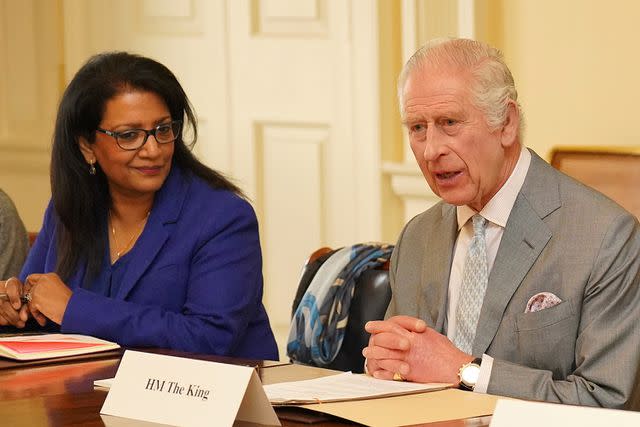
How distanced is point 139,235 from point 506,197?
1010 millimetres

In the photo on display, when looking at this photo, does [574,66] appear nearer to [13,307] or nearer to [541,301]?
[541,301]

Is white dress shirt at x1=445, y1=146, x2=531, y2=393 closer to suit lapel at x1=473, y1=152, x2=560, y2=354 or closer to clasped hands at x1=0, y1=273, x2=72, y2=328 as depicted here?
suit lapel at x1=473, y1=152, x2=560, y2=354

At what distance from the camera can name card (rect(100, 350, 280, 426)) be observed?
5.90 feet

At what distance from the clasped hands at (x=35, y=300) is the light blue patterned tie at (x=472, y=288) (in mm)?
906

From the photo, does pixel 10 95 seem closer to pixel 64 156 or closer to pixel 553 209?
pixel 64 156

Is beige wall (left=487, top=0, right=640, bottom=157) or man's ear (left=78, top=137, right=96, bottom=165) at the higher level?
beige wall (left=487, top=0, right=640, bottom=157)

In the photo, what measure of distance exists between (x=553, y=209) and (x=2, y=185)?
3.88m

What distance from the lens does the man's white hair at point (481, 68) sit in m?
2.39

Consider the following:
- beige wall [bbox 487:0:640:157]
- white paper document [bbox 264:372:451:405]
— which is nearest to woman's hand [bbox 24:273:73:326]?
white paper document [bbox 264:372:451:405]

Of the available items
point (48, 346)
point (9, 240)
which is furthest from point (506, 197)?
point (9, 240)

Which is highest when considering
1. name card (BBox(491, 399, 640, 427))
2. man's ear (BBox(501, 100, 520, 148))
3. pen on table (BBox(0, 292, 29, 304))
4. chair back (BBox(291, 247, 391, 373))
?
man's ear (BBox(501, 100, 520, 148))

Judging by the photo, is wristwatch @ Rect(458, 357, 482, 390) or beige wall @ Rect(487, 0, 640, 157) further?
beige wall @ Rect(487, 0, 640, 157)

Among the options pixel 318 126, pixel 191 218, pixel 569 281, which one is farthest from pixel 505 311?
pixel 318 126

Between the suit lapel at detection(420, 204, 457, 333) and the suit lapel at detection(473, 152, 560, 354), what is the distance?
0.15 metres
